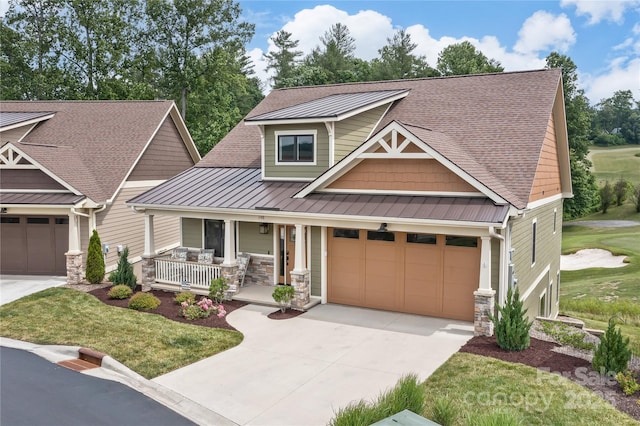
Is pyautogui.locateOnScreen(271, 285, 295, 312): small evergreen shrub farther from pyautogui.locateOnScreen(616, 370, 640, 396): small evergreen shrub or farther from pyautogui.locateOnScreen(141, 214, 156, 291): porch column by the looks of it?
pyautogui.locateOnScreen(616, 370, 640, 396): small evergreen shrub

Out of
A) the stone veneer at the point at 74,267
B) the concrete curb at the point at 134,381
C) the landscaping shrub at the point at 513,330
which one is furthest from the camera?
the stone veneer at the point at 74,267

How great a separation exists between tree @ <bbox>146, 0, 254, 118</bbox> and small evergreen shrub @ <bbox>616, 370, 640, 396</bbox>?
3281cm

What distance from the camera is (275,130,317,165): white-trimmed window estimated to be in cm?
1563

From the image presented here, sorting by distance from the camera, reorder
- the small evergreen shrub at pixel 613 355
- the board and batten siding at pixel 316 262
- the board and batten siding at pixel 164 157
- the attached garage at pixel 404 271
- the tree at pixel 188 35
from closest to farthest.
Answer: the small evergreen shrub at pixel 613 355 → the attached garage at pixel 404 271 → the board and batten siding at pixel 316 262 → the board and batten siding at pixel 164 157 → the tree at pixel 188 35

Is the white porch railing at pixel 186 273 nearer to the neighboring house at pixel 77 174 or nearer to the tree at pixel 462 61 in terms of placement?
the neighboring house at pixel 77 174

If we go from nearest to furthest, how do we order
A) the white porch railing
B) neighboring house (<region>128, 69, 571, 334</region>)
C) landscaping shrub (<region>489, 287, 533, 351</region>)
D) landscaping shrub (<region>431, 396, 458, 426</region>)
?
landscaping shrub (<region>431, 396, 458, 426</region>) → landscaping shrub (<region>489, 287, 533, 351</region>) → neighboring house (<region>128, 69, 571, 334</region>) → the white porch railing

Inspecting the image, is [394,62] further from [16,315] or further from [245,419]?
[245,419]

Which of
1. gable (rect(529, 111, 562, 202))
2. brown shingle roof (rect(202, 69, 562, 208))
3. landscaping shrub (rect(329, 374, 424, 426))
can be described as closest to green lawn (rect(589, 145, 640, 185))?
gable (rect(529, 111, 562, 202))

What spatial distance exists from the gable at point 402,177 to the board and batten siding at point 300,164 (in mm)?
1481

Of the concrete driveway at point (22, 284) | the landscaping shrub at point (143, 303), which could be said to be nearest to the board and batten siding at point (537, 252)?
the landscaping shrub at point (143, 303)

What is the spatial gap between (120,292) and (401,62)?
141 feet

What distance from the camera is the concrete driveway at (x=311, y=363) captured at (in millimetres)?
8320

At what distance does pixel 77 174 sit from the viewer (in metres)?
17.8

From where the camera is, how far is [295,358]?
10.4 meters
